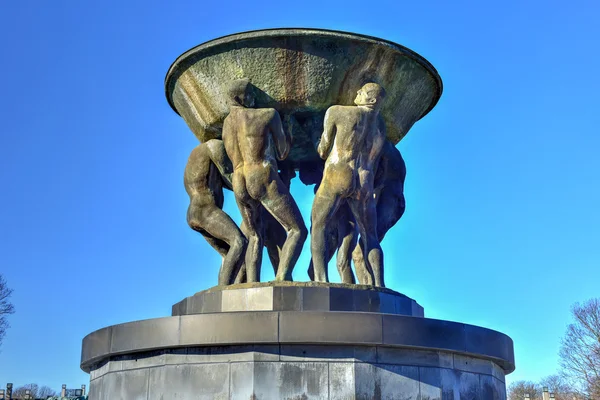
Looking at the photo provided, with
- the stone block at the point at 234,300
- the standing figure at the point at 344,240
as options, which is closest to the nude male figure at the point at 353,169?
the standing figure at the point at 344,240

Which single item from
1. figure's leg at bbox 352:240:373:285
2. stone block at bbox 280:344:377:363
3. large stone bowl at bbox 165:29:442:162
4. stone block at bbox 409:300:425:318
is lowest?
stone block at bbox 280:344:377:363

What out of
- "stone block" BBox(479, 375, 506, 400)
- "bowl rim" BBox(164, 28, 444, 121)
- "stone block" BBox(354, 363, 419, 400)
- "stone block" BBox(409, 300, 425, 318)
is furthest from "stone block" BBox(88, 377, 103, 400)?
"stone block" BBox(479, 375, 506, 400)

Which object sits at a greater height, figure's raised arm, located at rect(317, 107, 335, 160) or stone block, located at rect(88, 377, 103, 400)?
figure's raised arm, located at rect(317, 107, 335, 160)

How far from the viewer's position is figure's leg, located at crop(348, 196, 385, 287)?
8.60 m

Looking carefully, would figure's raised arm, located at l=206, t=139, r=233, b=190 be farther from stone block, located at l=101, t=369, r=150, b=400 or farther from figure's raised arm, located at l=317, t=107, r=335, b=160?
stone block, located at l=101, t=369, r=150, b=400

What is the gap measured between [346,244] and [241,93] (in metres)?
2.28

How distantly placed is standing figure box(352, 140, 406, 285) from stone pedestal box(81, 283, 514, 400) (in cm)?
157

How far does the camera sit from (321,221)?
841 cm

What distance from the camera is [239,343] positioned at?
703cm

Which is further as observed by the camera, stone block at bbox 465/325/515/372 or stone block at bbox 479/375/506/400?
stone block at bbox 479/375/506/400

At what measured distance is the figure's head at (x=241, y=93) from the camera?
8.56 m

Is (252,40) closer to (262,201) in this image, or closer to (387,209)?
(262,201)

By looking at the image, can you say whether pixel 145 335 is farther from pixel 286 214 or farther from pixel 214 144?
pixel 214 144

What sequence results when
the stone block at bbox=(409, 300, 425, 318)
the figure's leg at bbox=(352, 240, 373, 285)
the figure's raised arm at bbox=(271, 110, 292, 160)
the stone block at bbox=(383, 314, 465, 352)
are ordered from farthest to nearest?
the figure's leg at bbox=(352, 240, 373, 285), the stone block at bbox=(409, 300, 425, 318), the figure's raised arm at bbox=(271, 110, 292, 160), the stone block at bbox=(383, 314, 465, 352)
